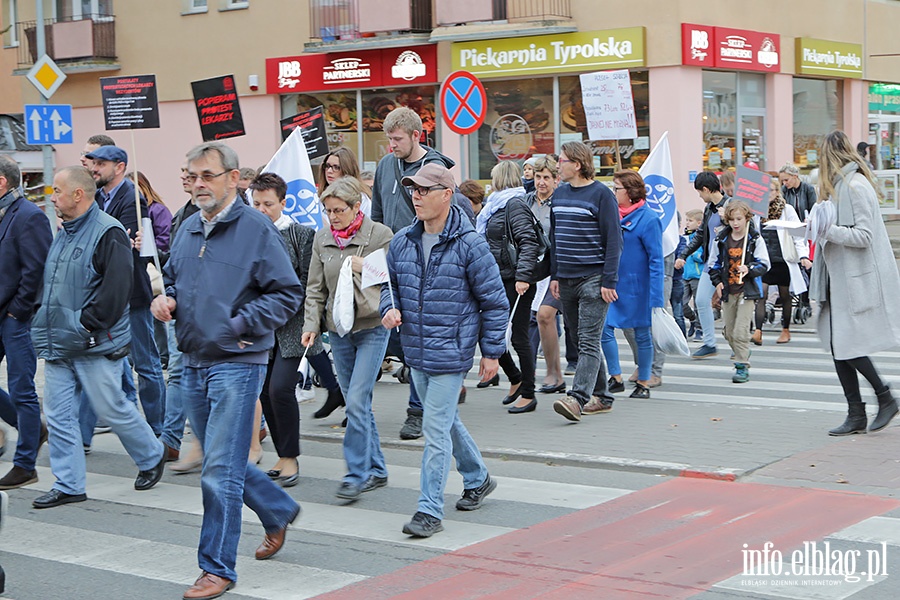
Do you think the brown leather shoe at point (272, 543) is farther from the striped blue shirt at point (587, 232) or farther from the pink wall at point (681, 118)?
the pink wall at point (681, 118)

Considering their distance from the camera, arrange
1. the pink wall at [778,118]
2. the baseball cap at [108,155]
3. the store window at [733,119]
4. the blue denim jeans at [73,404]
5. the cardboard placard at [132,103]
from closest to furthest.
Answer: the blue denim jeans at [73,404]
the baseball cap at [108,155]
the cardboard placard at [132,103]
the store window at [733,119]
the pink wall at [778,118]

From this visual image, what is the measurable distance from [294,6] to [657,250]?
1896cm

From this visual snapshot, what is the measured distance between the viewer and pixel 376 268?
22.5ft

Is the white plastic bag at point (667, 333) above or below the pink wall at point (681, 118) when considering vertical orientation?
below

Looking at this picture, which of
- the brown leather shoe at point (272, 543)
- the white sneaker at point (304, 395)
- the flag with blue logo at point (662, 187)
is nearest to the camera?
the brown leather shoe at point (272, 543)

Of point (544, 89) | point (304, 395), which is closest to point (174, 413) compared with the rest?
point (304, 395)

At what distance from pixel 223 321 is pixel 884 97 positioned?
1078 inches

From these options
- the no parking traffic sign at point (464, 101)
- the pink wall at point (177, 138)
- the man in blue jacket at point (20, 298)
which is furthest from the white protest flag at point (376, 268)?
the pink wall at point (177, 138)

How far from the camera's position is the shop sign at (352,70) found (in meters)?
25.8

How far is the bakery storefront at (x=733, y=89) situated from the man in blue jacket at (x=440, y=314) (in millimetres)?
17008

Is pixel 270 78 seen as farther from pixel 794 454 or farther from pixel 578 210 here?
pixel 794 454

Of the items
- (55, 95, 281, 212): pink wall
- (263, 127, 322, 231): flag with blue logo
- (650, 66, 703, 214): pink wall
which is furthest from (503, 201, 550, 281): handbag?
(55, 95, 281, 212): pink wall

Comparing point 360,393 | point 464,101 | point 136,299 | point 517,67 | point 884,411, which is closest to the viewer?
point 360,393

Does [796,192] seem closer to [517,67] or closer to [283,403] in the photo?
[517,67]
